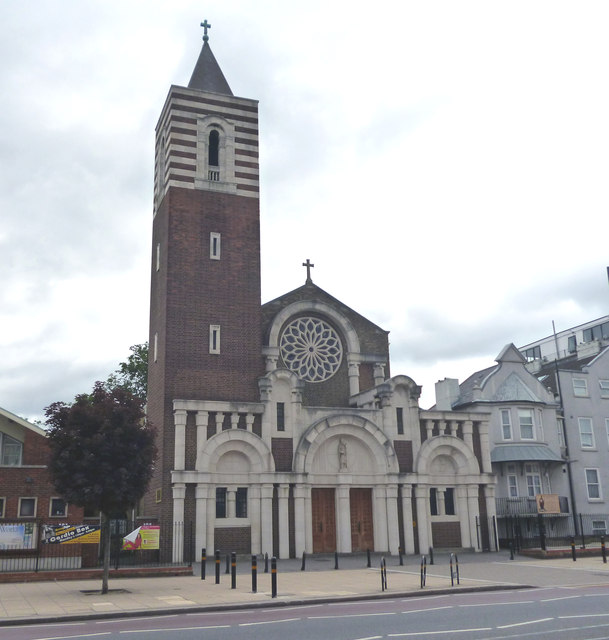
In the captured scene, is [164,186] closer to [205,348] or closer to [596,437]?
[205,348]

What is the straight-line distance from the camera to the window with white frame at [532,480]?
151 ft

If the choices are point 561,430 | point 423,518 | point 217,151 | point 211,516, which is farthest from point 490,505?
point 217,151

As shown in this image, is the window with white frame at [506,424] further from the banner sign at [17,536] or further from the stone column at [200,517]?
the banner sign at [17,536]

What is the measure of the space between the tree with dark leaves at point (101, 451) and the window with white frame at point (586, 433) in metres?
34.7

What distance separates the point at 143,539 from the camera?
33.4 meters

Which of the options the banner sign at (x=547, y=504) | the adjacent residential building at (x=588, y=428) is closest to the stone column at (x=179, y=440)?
the banner sign at (x=547, y=504)

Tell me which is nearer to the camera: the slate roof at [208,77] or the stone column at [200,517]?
the stone column at [200,517]

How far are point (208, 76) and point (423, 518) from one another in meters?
29.7

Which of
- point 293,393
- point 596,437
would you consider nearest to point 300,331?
point 293,393

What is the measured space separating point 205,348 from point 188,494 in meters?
7.86

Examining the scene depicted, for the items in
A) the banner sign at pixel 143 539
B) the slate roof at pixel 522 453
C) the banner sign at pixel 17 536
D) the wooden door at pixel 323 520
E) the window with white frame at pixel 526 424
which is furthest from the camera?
the window with white frame at pixel 526 424

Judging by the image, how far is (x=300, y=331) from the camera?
147 feet

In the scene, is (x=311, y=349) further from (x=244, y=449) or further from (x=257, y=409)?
(x=244, y=449)

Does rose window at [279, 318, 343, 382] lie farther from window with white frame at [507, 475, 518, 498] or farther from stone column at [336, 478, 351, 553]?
window with white frame at [507, 475, 518, 498]
